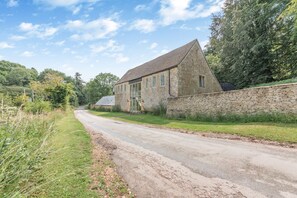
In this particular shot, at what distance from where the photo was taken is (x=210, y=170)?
5.18 metres

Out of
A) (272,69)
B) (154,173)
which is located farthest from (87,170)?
(272,69)

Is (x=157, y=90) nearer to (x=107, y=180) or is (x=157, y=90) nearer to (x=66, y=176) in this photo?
(x=107, y=180)

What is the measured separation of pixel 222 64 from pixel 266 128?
73.2 feet

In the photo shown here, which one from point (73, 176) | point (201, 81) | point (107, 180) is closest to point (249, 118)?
point (107, 180)

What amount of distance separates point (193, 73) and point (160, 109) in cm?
598

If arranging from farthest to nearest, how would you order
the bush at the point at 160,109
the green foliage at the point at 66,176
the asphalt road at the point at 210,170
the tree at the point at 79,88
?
1. the tree at the point at 79,88
2. the bush at the point at 160,109
3. the asphalt road at the point at 210,170
4. the green foliage at the point at 66,176

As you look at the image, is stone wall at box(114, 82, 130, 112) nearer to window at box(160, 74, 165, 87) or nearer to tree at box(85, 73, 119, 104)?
window at box(160, 74, 165, 87)

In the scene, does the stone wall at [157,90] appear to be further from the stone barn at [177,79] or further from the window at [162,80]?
the window at [162,80]

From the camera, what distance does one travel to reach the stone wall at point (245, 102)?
10805 mm

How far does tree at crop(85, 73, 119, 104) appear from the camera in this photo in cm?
7545

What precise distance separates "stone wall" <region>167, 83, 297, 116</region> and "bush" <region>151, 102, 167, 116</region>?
3954mm

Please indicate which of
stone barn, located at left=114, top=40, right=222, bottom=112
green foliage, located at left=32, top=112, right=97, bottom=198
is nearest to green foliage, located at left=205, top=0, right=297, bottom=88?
stone barn, located at left=114, top=40, right=222, bottom=112

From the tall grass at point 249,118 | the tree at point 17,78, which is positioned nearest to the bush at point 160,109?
the tall grass at point 249,118

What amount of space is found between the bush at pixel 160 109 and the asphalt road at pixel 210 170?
1481cm
